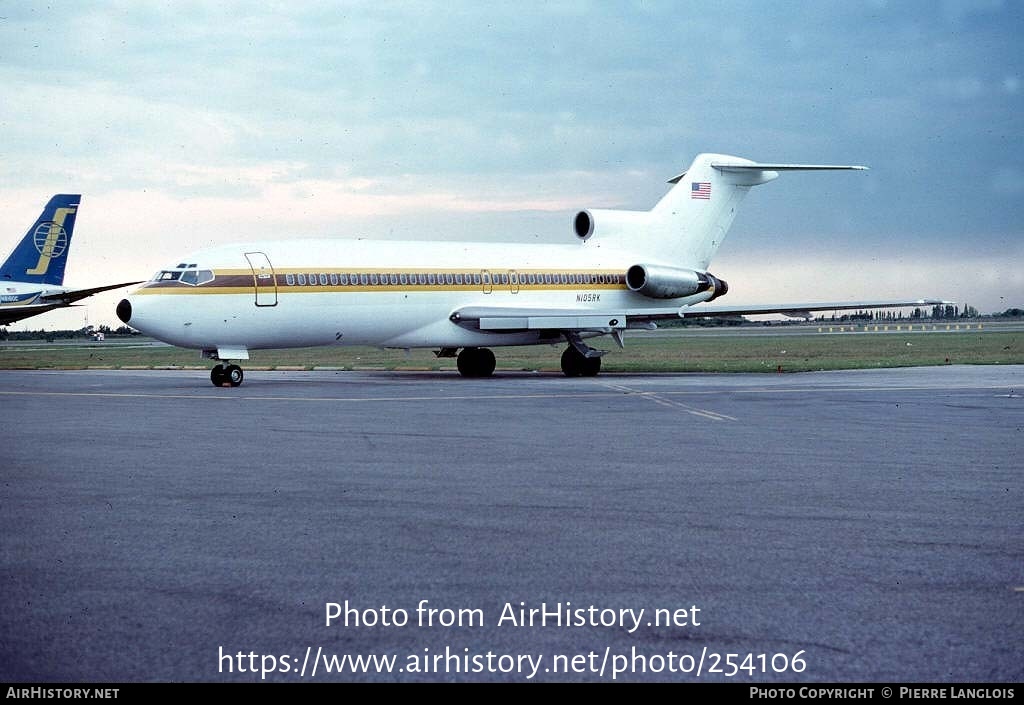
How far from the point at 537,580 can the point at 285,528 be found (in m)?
2.45

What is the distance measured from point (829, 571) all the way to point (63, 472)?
7808mm

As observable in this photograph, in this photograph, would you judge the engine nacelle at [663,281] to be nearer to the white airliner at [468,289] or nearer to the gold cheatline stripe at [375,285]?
the white airliner at [468,289]

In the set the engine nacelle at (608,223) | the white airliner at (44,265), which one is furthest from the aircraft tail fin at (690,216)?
the white airliner at (44,265)

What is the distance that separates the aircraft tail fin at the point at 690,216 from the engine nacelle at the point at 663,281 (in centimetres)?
120

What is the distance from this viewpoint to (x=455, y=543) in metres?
7.48

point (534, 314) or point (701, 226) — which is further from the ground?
point (701, 226)

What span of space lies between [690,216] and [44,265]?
3005cm

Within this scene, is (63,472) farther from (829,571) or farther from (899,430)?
(899,430)

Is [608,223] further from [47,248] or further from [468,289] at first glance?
[47,248]

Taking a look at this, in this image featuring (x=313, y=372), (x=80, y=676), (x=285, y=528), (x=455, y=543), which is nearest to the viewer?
(x=80, y=676)

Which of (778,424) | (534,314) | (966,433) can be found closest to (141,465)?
(778,424)

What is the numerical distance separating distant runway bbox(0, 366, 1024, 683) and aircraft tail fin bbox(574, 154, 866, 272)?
22.0m
